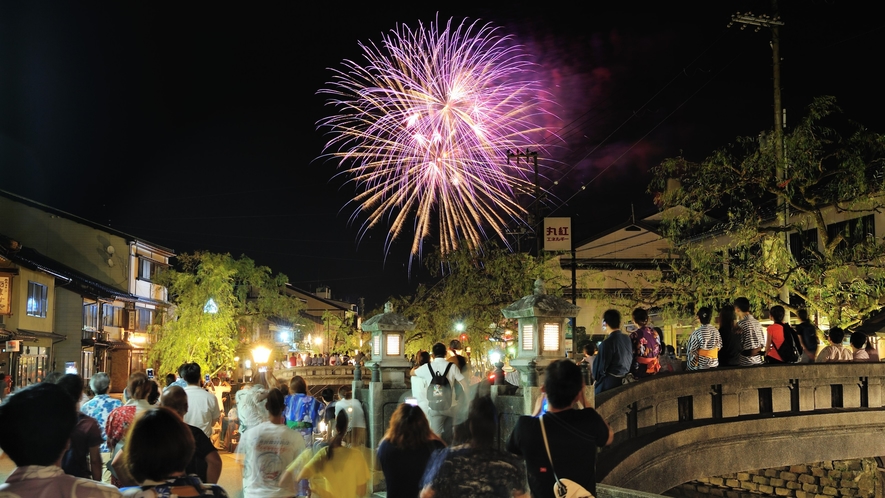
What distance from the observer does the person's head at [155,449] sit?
3877 mm

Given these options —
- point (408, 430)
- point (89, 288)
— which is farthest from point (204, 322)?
point (408, 430)

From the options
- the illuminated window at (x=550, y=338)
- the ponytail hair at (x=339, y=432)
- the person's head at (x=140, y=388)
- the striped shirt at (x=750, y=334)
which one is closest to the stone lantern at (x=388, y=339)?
the illuminated window at (x=550, y=338)

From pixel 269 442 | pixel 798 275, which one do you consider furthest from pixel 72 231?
pixel 269 442

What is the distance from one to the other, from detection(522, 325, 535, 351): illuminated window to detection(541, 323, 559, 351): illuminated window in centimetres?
16

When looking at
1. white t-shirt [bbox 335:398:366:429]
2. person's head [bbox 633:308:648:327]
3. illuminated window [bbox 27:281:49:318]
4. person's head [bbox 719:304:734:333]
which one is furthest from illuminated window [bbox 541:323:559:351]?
illuminated window [bbox 27:281:49:318]

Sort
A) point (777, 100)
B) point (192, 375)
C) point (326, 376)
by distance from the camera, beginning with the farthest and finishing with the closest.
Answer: point (326, 376) < point (777, 100) < point (192, 375)

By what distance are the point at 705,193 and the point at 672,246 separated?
1544 mm

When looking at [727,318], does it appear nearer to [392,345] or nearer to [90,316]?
[392,345]

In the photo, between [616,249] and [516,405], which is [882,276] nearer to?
[516,405]

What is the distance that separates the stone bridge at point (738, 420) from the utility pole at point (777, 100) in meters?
3.61

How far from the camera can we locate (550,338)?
10.7m

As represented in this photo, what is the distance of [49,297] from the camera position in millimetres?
35781

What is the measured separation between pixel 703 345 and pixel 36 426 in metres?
11.2

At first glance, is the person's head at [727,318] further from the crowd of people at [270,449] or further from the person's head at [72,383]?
the person's head at [72,383]
